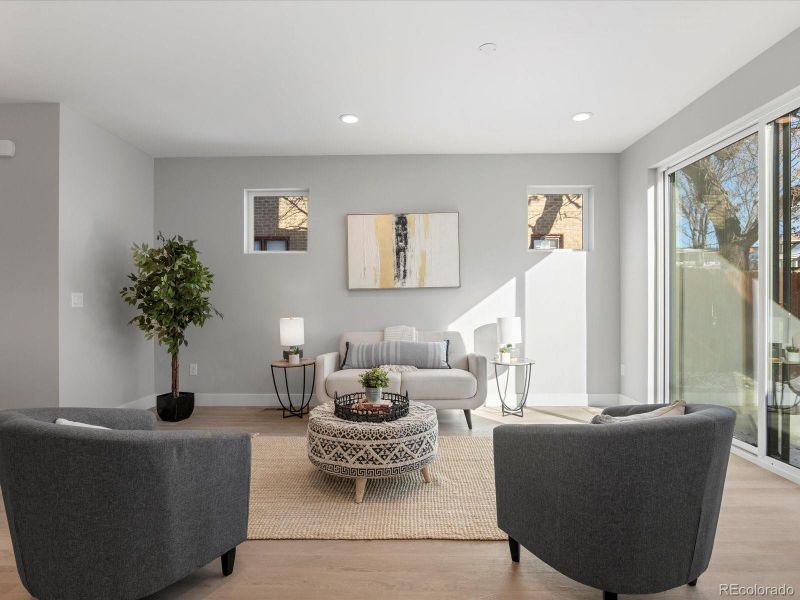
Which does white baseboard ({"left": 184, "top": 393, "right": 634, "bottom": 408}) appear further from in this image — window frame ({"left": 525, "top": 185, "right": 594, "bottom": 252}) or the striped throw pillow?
window frame ({"left": 525, "top": 185, "right": 594, "bottom": 252})

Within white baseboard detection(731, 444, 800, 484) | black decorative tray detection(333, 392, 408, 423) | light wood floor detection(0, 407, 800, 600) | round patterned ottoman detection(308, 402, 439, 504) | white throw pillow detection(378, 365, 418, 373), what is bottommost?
light wood floor detection(0, 407, 800, 600)

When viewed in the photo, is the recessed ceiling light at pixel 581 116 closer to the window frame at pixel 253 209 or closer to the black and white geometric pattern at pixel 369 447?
the window frame at pixel 253 209

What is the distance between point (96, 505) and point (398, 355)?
327 cm

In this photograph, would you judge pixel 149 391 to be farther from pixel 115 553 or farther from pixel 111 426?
pixel 115 553

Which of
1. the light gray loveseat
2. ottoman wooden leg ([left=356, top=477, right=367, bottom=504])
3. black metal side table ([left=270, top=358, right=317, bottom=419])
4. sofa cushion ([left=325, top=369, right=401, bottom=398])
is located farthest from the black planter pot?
ottoman wooden leg ([left=356, top=477, right=367, bottom=504])

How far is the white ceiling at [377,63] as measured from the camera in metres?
2.63

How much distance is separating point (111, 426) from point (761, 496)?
3.44m

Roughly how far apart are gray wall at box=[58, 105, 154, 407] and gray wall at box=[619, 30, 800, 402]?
4.77 metres

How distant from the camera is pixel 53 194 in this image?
3820 millimetres

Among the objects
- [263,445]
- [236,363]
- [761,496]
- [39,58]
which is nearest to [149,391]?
[236,363]

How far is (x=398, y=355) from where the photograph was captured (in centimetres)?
468

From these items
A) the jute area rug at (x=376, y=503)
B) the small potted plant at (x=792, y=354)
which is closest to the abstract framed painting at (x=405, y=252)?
the jute area rug at (x=376, y=503)

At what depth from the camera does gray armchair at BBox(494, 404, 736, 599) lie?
1.58m

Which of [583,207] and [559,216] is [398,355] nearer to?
[559,216]
